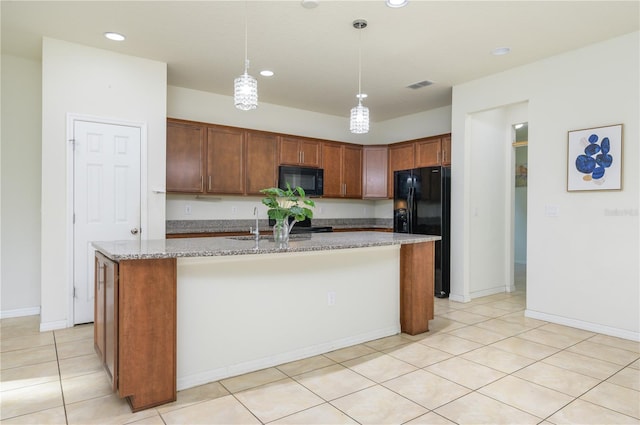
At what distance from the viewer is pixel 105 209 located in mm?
3932

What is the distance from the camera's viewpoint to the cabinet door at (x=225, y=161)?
4914 millimetres

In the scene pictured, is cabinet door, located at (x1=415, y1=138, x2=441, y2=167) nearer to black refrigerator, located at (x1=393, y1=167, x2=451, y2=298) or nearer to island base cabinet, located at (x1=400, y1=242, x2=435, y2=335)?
black refrigerator, located at (x1=393, y1=167, x2=451, y2=298)

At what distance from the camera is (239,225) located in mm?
5590

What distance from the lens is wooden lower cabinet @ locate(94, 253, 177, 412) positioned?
2152 millimetres

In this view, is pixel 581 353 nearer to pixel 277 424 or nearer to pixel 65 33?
pixel 277 424

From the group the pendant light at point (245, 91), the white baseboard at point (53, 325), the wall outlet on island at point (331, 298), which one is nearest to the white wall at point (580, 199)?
the wall outlet on island at point (331, 298)

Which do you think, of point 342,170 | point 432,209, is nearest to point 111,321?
point 432,209

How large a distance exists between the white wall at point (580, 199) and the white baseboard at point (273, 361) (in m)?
1.87

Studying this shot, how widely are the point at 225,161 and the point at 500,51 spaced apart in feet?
11.1

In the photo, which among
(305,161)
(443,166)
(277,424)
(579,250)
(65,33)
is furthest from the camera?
(305,161)

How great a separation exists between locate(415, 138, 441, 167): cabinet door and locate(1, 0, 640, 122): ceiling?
1.05 meters

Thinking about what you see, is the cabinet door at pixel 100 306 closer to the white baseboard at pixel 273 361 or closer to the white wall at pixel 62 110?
the white baseboard at pixel 273 361

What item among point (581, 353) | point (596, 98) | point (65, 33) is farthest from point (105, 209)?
point (596, 98)

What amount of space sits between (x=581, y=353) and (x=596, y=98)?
7.72 ft
